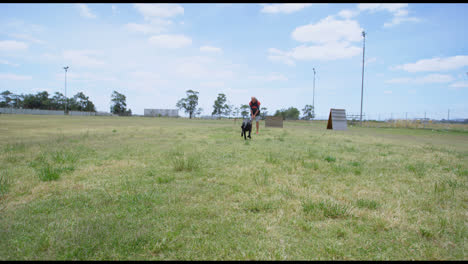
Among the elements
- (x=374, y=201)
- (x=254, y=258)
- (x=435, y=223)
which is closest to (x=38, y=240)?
(x=254, y=258)

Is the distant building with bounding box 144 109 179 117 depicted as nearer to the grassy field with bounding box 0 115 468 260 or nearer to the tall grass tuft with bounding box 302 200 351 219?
the grassy field with bounding box 0 115 468 260

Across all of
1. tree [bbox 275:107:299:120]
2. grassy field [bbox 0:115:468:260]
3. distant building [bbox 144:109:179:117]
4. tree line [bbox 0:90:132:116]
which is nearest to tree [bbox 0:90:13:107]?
tree line [bbox 0:90:132:116]

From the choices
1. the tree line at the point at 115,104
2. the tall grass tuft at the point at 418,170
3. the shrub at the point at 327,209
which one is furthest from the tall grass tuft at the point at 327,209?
the tree line at the point at 115,104

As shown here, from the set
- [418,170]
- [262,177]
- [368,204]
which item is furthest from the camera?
[418,170]

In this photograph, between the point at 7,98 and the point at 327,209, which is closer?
the point at 327,209

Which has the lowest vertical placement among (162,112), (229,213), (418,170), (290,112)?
(229,213)

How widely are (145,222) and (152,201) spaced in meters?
0.61

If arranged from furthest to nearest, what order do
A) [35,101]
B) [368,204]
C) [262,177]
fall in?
[35,101] → [262,177] → [368,204]

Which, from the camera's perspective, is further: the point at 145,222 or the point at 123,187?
the point at 123,187

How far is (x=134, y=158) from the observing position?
245 inches

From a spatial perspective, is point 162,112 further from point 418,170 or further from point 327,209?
point 327,209

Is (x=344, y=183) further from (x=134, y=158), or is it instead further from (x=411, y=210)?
(x=134, y=158)

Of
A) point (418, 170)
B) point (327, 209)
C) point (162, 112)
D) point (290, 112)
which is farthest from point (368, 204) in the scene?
point (162, 112)

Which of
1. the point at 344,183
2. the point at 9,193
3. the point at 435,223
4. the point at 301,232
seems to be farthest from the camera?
the point at 344,183
